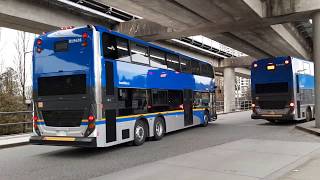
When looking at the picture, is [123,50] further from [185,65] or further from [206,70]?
[206,70]

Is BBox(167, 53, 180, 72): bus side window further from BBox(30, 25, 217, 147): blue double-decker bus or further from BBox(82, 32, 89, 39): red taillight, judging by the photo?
BBox(82, 32, 89, 39): red taillight

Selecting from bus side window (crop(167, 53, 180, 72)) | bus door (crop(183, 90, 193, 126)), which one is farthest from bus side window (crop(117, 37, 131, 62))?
bus door (crop(183, 90, 193, 126))

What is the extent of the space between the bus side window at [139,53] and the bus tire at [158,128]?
97.1 inches

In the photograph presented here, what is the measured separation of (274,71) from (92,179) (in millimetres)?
15458

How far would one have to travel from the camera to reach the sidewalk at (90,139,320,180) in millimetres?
7851

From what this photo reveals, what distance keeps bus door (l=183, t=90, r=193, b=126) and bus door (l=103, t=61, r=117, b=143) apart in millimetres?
6495

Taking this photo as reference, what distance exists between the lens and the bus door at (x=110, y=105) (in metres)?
11.2

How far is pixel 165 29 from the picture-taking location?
22.0 metres

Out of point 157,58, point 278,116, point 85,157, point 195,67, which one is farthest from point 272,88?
point 85,157

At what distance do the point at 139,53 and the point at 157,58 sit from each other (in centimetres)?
167

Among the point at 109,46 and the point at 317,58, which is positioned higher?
the point at 317,58

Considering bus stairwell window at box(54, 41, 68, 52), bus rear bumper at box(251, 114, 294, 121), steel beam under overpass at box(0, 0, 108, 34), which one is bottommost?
bus rear bumper at box(251, 114, 294, 121)

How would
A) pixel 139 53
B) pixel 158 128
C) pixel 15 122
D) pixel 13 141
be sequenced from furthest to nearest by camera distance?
pixel 15 122
pixel 158 128
pixel 13 141
pixel 139 53

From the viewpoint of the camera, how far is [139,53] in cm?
1353
